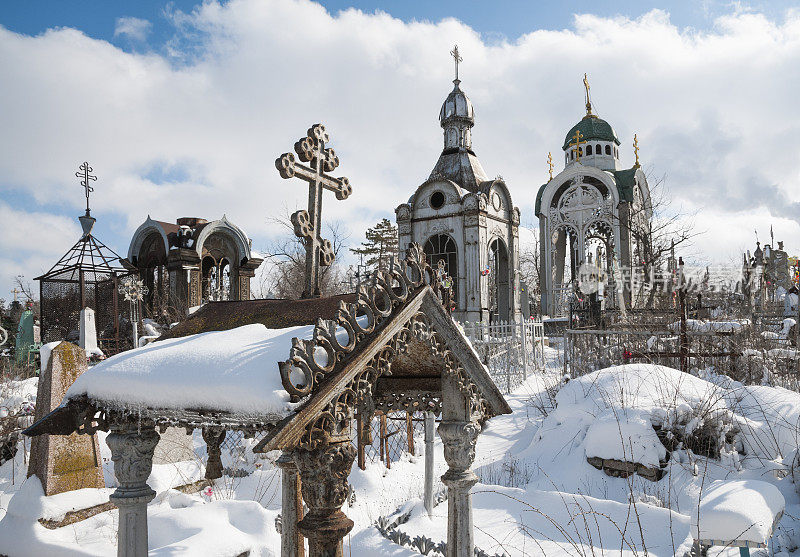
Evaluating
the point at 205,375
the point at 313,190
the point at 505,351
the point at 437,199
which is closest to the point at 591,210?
the point at 437,199

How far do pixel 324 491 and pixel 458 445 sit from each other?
106 cm

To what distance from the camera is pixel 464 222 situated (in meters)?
17.6

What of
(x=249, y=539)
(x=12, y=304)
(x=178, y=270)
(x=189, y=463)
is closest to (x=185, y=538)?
(x=249, y=539)

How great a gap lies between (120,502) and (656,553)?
4.18 m

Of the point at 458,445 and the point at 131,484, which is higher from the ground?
the point at 458,445

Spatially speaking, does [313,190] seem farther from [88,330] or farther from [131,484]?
[88,330]

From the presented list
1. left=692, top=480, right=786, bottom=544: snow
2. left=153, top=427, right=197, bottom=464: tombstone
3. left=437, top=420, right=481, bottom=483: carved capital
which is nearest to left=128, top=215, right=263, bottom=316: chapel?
left=153, top=427, right=197, bottom=464: tombstone

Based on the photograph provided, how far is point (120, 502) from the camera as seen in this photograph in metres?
2.76

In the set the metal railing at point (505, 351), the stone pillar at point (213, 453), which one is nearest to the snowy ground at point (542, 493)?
the stone pillar at point (213, 453)

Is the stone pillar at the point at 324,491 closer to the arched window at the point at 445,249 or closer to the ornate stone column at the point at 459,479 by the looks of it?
the ornate stone column at the point at 459,479

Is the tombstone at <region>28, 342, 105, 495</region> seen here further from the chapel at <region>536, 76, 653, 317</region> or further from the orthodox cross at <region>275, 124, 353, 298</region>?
the chapel at <region>536, 76, 653, 317</region>

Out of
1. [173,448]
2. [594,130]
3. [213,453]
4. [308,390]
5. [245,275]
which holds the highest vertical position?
[594,130]

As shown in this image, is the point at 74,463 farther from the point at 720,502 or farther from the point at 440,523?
the point at 720,502

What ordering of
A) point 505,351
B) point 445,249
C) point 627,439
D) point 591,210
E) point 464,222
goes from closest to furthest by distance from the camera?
point 627,439 < point 505,351 < point 464,222 < point 445,249 < point 591,210
